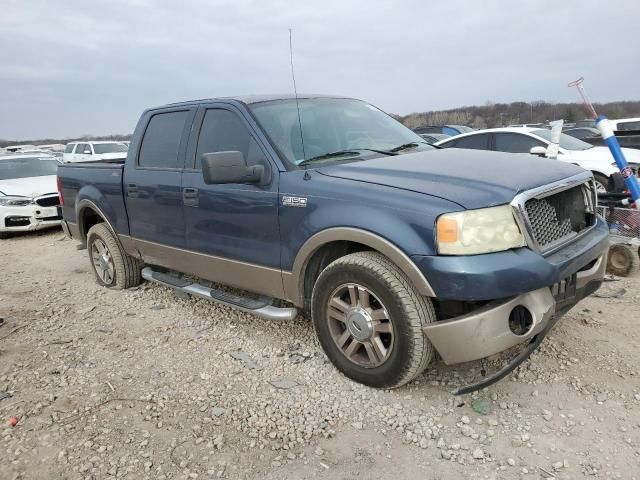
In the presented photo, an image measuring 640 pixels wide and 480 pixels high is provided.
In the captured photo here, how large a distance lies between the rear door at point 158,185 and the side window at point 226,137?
0.25 m

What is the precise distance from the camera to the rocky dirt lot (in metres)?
2.55

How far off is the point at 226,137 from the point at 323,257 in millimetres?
1292

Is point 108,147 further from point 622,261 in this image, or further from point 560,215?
point 560,215

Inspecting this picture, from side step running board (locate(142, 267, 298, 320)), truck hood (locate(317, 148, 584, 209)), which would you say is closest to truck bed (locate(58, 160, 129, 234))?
side step running board (locate(142, 267, 298, 320))

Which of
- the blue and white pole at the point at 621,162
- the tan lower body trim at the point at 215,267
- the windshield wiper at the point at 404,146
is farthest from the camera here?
the blue and white pole at the point at 621,162

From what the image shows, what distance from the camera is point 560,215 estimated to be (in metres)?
3.12

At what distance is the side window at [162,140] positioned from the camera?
440 centimetres

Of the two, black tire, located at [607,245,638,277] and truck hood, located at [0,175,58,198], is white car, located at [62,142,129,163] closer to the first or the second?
truck hood, located at [0,175,58,198]

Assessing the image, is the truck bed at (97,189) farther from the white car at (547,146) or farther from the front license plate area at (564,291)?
the white car at (547,146)

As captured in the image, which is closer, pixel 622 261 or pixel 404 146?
pixel 404 146

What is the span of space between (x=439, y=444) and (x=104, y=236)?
Result: 413 centimetres

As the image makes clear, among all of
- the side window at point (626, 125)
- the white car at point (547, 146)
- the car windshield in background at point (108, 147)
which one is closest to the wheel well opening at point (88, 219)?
the white car at point (547, 146)

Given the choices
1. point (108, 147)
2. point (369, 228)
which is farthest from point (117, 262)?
point (108, 147)

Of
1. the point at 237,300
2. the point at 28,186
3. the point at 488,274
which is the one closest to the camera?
the point at 488,274
